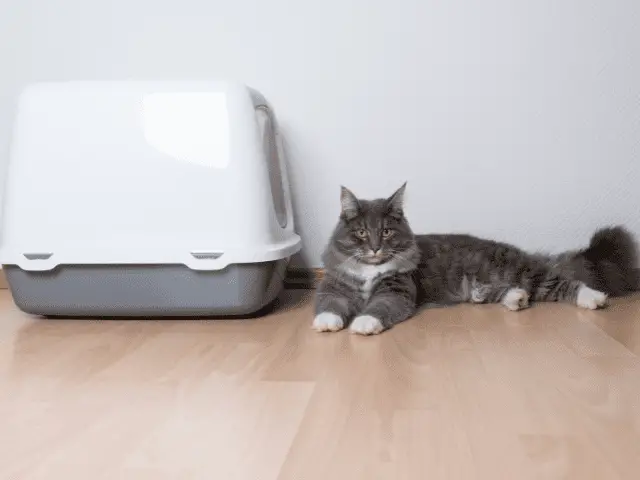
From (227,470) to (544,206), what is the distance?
1553 millimetres

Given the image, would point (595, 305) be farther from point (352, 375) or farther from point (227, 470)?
point (227, 470)

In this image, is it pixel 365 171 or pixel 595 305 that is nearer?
pixel 595 305

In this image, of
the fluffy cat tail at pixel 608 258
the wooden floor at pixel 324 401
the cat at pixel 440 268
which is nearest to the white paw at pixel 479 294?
the cat at pixel 440 268

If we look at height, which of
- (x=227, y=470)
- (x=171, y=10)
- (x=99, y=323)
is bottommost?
(x=99, y=323)

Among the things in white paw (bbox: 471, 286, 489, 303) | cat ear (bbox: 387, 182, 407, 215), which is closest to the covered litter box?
cat ear (bbox: 387, 182, 407, 215)

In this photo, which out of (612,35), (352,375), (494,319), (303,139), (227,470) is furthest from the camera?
(303,139)

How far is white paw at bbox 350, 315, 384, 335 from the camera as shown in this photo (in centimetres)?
162

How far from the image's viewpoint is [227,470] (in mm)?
909

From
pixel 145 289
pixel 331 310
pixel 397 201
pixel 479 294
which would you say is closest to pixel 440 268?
pixel 479 294

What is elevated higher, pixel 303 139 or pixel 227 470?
pixel 303 139

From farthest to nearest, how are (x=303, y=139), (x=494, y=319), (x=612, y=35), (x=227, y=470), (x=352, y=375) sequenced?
(x=303, y=139) → (x=612, y=35) → (x=494, y=319) → (x=352, y=375) → (x=227, y=470)

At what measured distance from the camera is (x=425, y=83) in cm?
211

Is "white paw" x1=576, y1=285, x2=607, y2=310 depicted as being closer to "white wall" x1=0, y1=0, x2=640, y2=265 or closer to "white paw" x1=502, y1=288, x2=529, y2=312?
"white paw" x1=502, y1=288, x2=529, y2=312

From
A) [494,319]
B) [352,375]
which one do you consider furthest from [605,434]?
[494,319]
